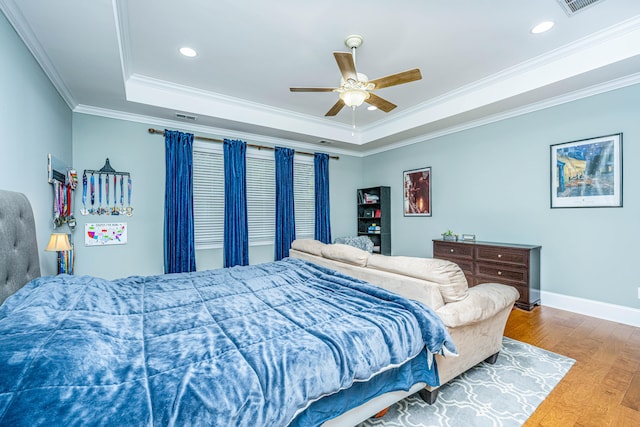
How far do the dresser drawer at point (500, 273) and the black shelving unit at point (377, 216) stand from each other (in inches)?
74.3

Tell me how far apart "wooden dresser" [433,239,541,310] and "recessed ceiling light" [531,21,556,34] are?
2.31 meters

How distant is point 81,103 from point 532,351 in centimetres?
555

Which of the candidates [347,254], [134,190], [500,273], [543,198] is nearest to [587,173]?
[543,198]

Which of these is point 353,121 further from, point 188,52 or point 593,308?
point 593,308

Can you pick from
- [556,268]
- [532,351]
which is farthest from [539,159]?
[532,351]

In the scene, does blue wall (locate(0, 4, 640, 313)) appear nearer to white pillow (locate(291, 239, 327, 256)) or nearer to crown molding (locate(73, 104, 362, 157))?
crown molding (locate(73, 104, 362, 157))

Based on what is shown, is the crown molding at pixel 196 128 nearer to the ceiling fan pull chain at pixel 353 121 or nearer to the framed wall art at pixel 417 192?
the ceiling fan pull chain at pixel 353 121

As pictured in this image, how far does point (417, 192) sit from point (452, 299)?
141 inches

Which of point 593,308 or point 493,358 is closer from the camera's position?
point 493,358

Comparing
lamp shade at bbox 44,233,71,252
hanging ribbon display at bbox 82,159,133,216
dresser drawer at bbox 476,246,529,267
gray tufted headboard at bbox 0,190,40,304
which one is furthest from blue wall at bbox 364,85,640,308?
gray tufted headboard at bbox 0,190,40,304

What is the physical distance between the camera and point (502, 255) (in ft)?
11.9

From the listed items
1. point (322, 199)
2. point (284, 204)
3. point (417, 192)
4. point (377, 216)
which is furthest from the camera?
point (377, 216)

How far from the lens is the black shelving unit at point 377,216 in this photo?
18.1 ft

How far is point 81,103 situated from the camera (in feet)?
11.3
